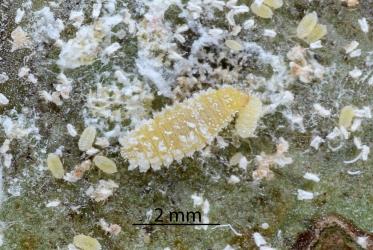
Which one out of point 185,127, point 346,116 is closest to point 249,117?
point 185,127

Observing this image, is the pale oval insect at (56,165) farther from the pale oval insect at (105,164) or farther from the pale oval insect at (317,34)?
the pale oval insect at (317,34)

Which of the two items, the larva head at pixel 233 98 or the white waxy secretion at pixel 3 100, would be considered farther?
the white waxy secretion at pixel 3 100

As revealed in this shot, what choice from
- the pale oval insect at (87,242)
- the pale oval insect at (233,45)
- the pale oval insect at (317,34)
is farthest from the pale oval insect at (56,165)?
the pale oval insect at (317,34)

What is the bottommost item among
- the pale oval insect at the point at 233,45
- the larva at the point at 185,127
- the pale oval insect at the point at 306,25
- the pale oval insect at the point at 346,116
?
the pale oval insect at the point at 346,116

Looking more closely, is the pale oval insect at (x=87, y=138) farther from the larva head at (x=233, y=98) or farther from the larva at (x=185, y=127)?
the larva head at (x=233, y=98)

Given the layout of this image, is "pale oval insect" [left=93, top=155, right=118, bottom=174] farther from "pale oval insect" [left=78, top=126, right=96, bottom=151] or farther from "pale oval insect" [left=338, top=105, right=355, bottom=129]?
"pale oval insect" [left=338, top=105, right=355, bottom=129]

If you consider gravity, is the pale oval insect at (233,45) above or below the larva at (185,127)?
above

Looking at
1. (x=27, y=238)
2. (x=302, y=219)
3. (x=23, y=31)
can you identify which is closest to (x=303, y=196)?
(x=302, y=219)
